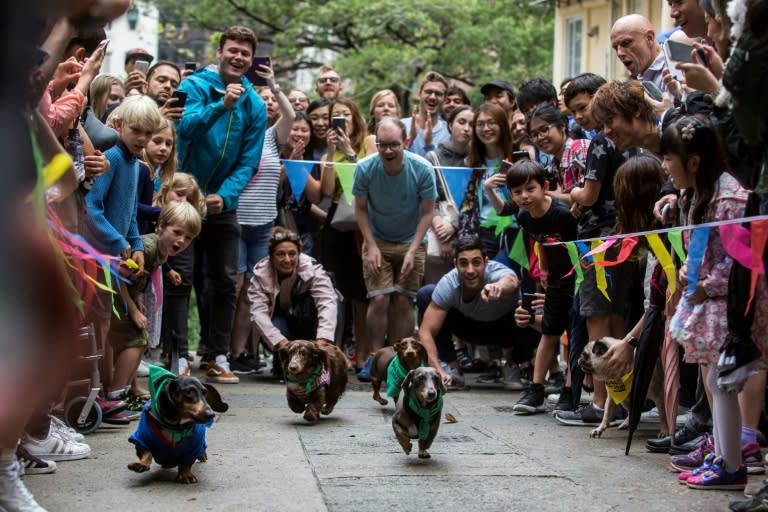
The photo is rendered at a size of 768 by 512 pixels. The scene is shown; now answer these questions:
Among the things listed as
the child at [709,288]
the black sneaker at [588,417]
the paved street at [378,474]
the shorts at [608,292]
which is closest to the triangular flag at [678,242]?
the child at [709,288]

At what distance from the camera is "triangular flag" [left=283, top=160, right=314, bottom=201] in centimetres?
1060

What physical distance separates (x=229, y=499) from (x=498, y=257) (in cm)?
516

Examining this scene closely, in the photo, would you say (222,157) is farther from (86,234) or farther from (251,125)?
(86,234)

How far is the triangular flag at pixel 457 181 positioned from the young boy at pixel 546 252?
2.06 meters

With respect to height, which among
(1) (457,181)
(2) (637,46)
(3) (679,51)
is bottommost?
(1) (457,181)

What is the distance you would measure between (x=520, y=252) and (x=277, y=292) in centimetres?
195

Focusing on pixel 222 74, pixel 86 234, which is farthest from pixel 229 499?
pixel 222 74

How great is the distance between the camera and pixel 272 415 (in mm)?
7578

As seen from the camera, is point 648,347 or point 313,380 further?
point 313,380

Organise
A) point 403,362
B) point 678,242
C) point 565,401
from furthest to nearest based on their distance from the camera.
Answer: point 565,401, point 403,362, point 678,242

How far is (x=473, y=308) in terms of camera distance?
9.09 metres

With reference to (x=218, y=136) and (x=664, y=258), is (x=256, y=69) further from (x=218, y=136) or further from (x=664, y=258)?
(x=664, y=258)

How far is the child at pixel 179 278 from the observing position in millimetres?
8539

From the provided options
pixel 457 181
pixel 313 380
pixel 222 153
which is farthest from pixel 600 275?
pixel 222 153
